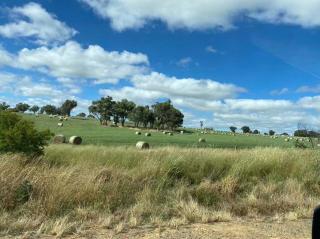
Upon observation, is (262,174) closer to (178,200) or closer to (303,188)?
(303,188)

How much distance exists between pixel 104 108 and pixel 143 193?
95.7m

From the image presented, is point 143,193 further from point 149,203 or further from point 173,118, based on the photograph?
point 173,118

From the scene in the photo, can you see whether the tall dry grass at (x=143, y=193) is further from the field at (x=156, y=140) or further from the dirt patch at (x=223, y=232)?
the field at (x=156, y=140)

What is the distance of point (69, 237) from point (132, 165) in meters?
7.30

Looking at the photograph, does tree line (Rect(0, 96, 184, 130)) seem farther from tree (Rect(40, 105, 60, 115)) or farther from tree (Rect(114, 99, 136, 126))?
tree (Rect(40, 105, 60, 115))

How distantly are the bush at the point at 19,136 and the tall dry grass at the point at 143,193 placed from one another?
547mm

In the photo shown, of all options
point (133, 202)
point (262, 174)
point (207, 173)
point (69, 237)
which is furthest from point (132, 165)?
point (69, 237)

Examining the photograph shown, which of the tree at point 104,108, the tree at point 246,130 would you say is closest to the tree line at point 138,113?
the tree at point 104,108

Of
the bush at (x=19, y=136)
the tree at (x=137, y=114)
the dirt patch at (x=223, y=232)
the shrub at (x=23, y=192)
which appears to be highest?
the tree at (x=137, y=114)

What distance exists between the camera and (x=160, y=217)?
8852 mm

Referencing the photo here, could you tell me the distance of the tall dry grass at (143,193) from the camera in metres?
8.56

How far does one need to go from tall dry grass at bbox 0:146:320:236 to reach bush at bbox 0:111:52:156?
55cm

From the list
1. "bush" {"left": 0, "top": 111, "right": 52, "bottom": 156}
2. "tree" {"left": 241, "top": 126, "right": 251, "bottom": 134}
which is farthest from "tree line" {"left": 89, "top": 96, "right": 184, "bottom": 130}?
"bush" {"left": 0, "top": 111, "right": 52, "bottom": 156}

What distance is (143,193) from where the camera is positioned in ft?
34.3
